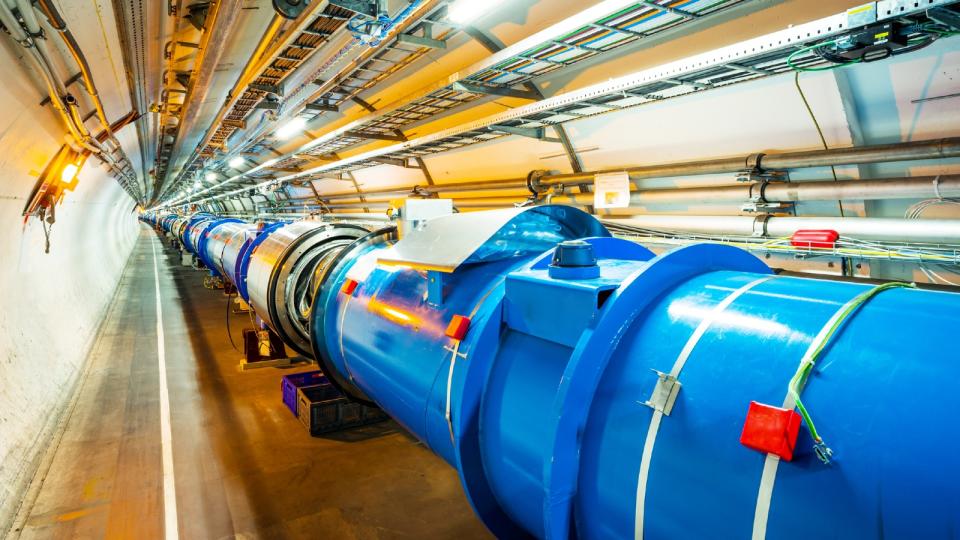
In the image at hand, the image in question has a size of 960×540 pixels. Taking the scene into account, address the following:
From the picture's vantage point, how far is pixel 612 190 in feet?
18.4

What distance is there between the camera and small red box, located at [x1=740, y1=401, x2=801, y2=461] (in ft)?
3.19

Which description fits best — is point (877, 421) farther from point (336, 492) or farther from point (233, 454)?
point (233, 454)

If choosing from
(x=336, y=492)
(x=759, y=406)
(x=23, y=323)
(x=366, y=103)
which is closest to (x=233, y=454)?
(x=336, y=492)

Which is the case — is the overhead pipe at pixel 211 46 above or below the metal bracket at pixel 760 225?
above

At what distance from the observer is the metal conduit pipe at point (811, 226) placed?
128 inches

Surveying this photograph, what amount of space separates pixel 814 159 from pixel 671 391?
367cm

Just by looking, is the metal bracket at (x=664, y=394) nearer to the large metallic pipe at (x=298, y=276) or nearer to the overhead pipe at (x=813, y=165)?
the overhead pipe at (x=813, y=165)

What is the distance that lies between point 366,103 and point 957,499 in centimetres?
878

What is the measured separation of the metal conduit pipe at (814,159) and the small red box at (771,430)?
3380mm

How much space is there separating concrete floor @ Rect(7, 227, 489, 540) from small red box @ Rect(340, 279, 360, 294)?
1.38 metres

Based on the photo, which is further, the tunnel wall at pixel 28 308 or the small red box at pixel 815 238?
the small red box at pixel 815 238

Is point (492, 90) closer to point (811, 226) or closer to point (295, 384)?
point (811, 226)

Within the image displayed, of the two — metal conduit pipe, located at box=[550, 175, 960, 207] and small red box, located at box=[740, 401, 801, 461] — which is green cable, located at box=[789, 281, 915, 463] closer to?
small red box, located at box=[740, 401, 801, 461]

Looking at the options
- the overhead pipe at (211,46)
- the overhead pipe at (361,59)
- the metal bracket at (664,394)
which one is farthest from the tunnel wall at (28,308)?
the metal bracket at (664,394)
